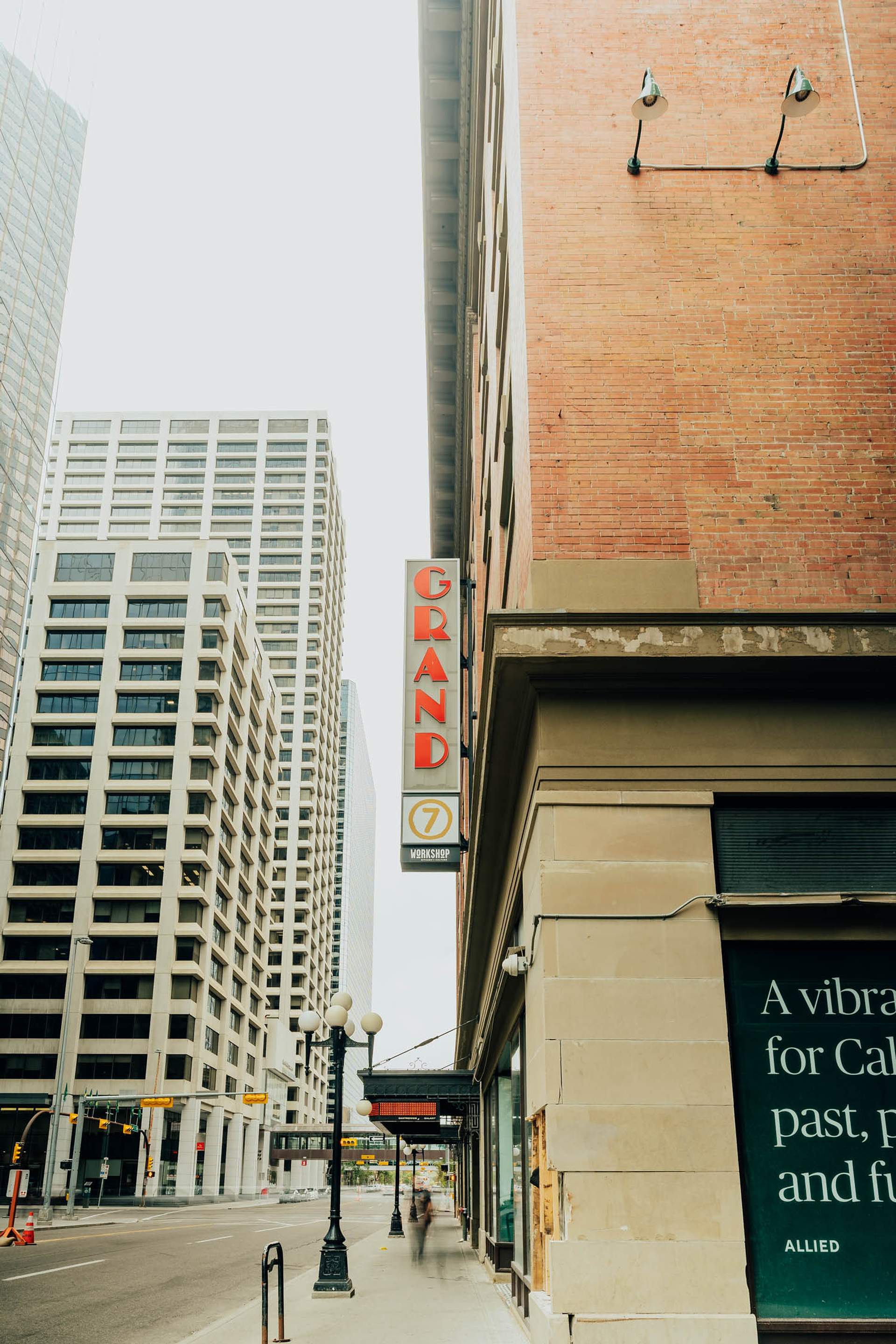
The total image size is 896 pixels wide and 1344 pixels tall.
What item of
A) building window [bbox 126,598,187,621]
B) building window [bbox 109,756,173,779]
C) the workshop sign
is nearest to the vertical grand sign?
the workshop sign

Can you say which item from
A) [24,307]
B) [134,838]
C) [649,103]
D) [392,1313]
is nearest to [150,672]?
[134,838]

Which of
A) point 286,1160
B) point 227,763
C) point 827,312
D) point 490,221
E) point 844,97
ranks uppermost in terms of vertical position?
point 227,763

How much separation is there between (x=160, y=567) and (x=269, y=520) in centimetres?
Answer: 5264

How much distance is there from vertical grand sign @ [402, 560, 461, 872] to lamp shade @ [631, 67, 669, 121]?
25.0 feet

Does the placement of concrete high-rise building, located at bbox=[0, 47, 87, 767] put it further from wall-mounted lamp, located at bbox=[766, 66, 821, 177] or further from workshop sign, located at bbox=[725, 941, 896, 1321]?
workshop sign, located at bbox=[725, 941, 896, 1321]

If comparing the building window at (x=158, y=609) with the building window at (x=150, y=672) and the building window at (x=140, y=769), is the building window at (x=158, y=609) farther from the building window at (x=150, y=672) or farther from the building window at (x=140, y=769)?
the building window at (x=140, y=769)

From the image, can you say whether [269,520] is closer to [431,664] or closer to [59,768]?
[59,768]

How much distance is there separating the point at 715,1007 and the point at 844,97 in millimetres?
9946

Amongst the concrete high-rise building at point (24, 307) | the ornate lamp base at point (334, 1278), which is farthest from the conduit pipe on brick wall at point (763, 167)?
the concrete high-rise building at point (24, 307)

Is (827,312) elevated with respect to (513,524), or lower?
elevated

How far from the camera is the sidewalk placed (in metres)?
11.5

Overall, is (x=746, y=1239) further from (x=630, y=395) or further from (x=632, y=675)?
(x=630, y=395)

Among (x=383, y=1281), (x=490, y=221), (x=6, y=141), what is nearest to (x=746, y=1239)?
(x=383, y=1281)

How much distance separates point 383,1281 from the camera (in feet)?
63.0
